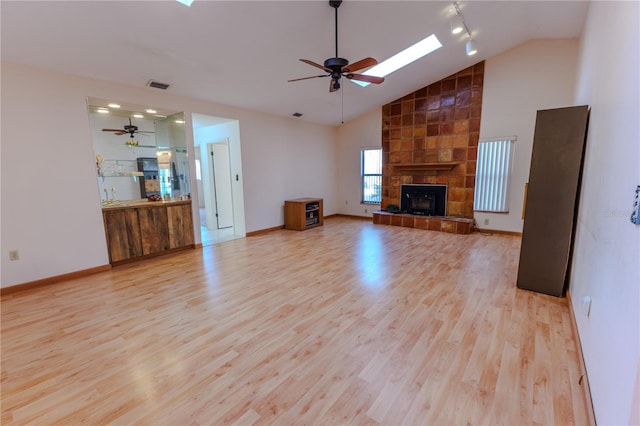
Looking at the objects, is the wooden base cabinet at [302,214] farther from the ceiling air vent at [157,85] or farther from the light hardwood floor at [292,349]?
the ceiling air vent at [157,85]

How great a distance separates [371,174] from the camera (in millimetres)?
7574

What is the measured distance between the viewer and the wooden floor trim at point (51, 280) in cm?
319

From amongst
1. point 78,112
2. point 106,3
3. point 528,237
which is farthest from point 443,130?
point 78,112

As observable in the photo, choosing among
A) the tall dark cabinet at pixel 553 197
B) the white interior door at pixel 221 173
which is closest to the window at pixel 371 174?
the white interior door at pixel 221 173

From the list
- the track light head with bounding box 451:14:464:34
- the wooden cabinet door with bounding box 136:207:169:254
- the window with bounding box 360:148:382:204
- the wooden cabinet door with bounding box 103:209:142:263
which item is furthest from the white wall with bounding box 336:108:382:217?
the wooden cabinet door with bounding box 103:209:142:263

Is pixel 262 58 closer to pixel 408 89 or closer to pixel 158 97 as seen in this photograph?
pixel 158 97

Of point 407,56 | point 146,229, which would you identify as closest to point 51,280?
point 146,229

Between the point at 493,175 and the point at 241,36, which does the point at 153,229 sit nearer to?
the point at 241,36

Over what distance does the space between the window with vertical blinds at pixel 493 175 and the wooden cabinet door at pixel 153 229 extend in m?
6.13

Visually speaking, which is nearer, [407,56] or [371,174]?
[407,56]

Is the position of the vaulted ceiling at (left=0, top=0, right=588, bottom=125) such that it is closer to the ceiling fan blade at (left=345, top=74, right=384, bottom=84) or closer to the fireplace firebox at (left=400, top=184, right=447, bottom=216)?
the ceiling fan blade at (left=345, top=74, right=384, bottom=84)

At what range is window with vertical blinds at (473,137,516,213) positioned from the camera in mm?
5480

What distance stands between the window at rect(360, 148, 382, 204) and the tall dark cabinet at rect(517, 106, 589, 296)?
4.58 metres

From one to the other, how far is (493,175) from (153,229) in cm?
650
